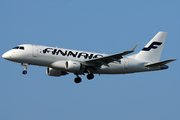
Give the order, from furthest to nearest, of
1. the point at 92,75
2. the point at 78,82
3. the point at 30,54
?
the point at 78,82 → the point at 92,75 → the point at 30,54

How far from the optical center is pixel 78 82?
167 feet

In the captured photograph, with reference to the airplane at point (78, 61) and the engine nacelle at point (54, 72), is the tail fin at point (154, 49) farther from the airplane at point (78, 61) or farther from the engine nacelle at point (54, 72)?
the engine nacelle at point (54, 72)

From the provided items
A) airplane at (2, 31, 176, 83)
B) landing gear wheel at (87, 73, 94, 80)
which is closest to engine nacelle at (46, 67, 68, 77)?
airplane at (2, 31, 176, 83)

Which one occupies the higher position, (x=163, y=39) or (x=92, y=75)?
(x=163, y=39)

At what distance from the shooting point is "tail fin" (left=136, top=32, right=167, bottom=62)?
51.5 meters

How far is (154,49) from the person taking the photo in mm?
52469

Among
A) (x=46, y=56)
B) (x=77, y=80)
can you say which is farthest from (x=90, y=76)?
(x=46, y=56)

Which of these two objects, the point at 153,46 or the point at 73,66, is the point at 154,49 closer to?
the point at 153,46

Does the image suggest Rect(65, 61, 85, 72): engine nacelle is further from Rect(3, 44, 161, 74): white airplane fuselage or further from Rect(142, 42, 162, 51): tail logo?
Rect(142, 42, 162, 51): tail logo

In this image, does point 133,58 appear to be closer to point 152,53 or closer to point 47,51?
point 152,53

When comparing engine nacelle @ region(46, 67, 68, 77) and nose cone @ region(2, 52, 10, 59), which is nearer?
nose cone @ region(2, 52, 10, 59)

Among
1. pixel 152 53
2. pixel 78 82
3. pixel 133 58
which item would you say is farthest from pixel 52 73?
pixel 152 53

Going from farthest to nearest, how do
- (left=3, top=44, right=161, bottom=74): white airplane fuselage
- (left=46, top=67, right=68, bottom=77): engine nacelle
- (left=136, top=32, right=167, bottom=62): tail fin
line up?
(left=136, top=32, right=167, bottom=62): tail fin < (left=46, top=67, right=68, bottom=77): engine nacelle < (left=3, top=44, right=161, bottom=74): white airplane fuselage

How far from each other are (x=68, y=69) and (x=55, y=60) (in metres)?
2.13
